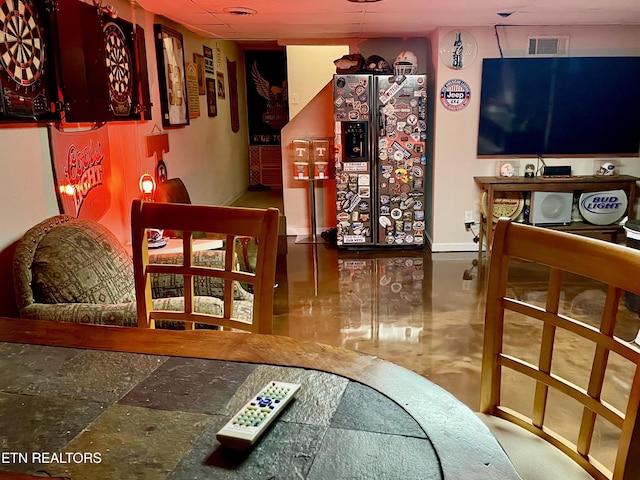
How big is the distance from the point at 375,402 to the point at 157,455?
0.40m

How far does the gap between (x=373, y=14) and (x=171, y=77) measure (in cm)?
175

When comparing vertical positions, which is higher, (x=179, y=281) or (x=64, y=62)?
(x=64, y=62)

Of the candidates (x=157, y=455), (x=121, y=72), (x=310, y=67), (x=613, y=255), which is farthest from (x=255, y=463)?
(x=310, y=67)

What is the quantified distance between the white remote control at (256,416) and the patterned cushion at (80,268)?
1399mm

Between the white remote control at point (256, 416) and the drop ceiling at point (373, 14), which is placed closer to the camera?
the white remote control at point (256, 416)

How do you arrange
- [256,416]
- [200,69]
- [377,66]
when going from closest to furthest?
[256,416] → [377,66] → [200,69]

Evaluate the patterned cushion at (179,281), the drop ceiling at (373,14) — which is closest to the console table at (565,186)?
the drop ceiling at (373,14)

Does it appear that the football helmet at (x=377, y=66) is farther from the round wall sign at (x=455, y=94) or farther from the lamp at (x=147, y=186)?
the lamp at (x=147, y=186)

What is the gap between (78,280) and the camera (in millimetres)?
2090

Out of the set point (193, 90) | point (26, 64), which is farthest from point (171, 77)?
point (26, 64)

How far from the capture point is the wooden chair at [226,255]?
1.45 meters

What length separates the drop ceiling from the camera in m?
3.50

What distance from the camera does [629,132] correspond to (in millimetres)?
4617

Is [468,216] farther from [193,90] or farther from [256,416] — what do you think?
[256,416]
